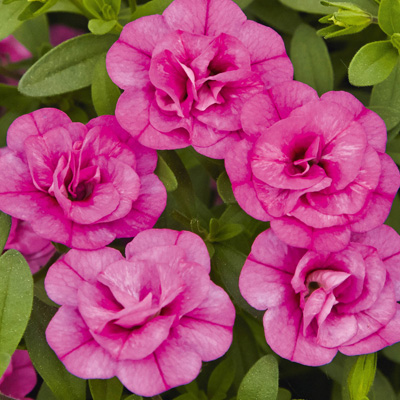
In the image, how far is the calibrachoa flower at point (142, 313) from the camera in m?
0.84

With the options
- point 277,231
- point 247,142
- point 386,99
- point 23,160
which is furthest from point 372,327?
point 23,160

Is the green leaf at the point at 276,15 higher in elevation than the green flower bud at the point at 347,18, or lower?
lower

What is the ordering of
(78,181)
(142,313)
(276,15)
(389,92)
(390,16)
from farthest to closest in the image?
(276,15) → (389,92) → (390,16) → (78,181) → (142,313)

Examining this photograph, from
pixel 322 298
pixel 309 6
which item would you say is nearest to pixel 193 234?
pixel 322 298

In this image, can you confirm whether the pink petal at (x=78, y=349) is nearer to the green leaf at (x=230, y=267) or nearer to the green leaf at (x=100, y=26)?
the green leaf at (x=230, y=267)

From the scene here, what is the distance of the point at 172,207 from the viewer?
1.13 metres

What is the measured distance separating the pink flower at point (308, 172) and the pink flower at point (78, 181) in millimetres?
143

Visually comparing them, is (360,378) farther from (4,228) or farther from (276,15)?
(276,15)

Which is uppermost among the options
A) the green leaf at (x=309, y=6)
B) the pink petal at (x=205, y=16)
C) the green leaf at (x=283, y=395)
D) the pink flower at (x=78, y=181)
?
the pink petal at (x=205, y=16)

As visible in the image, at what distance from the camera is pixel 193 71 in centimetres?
95

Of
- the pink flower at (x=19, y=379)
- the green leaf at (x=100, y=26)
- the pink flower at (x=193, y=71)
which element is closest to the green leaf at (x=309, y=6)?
the pink flower at (x=193, y=71)

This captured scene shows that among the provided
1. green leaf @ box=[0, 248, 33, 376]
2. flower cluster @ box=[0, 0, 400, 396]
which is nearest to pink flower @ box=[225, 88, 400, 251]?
flower cluster @ box=[0, 0, 400, 396]

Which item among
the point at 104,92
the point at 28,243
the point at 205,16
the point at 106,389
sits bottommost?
the point at 106,389

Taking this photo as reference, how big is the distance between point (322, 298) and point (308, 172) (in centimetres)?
18
